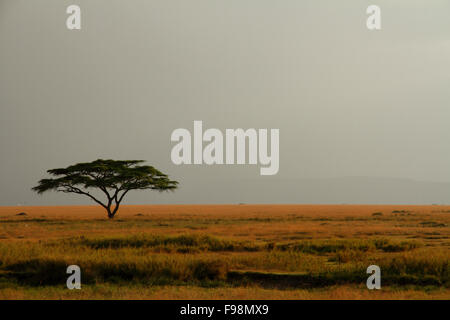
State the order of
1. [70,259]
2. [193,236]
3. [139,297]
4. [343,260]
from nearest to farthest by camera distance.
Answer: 1. [139,297]
2. [70,259]
3. [343,260]
4. [193,236]

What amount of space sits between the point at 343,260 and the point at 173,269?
7176 mm

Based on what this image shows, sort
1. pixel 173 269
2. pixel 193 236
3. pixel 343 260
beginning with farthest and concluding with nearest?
pixel 193 236 → pixel 343 260 → pixel 173 269

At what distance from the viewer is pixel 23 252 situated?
17.9m

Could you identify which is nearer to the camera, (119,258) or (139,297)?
(139,297)

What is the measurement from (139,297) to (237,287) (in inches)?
124

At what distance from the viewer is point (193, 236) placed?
902 inches

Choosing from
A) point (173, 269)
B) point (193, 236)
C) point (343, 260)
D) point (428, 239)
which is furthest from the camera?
point (428, 239)

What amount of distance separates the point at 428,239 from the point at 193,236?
1441 centimetres
